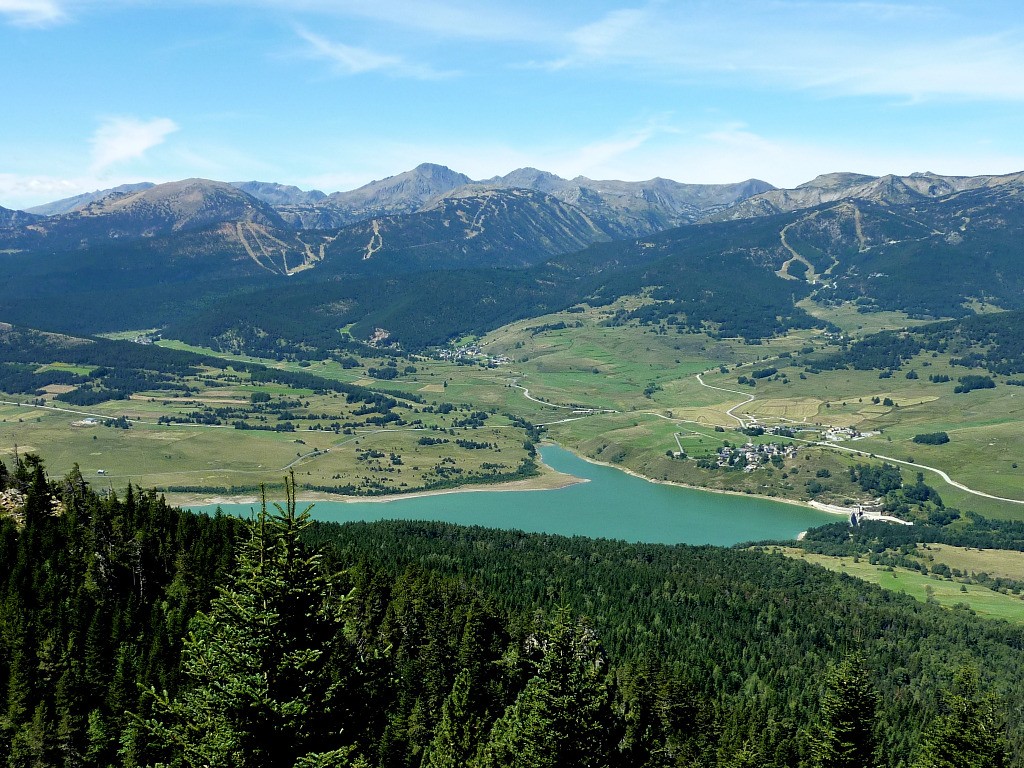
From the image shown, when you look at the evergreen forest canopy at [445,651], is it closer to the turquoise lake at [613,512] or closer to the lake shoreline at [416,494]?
the turquoise lake at [613,512]

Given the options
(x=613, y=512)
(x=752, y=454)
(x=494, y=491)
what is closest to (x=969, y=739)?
(x=613, y=512)

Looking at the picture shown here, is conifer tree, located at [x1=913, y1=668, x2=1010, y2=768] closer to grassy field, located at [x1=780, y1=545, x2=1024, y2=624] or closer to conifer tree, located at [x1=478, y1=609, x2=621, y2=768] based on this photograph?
conifer tree, located at [x1=478, y1=609, x2=621, y2=768]

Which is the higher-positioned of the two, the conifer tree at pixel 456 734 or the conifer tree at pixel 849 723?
the conifer tree at pixel 849 723

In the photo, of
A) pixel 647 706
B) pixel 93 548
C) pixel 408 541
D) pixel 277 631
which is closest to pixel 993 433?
pixel 408 541

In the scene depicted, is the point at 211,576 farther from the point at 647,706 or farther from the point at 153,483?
the point at 153,483

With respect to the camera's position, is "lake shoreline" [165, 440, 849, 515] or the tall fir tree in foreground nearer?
the tall fir tree in foreground

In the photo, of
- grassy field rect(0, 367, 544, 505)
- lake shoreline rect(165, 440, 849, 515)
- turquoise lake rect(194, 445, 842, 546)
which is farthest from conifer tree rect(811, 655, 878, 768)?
grassy field rect(0, 367, 544, 505)

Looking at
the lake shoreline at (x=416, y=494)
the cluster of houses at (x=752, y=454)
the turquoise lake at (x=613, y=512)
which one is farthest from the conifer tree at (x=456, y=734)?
the cluster of houses at (x=752, y=454)
